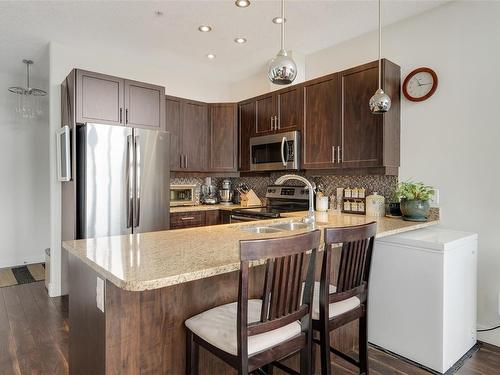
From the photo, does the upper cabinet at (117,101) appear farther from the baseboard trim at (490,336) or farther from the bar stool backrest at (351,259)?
the baseboard trim at (490,336)

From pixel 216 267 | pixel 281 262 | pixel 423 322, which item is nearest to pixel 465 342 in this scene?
pixel 423 322

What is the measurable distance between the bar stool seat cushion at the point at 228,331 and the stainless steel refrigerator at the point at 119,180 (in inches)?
77.6

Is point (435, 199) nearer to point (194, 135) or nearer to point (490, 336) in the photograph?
point (490, 336)

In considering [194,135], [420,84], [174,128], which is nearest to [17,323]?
[174,128]

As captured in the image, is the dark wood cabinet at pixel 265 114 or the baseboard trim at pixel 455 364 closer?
the baseboard trim at pixel 455 364

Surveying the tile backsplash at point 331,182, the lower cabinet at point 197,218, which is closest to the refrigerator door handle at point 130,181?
the lower cabinet at point 197,218

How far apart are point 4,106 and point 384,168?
16.7 feet

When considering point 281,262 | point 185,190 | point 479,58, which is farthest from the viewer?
point 185,190

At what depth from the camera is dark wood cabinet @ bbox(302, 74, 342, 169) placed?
320 centimetres

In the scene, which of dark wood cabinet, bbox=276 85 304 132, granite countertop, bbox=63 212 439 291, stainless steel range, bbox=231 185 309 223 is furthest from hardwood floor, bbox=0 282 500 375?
dark wood cabinet, bbox=276 85 304 132

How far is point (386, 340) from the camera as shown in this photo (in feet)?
7.95

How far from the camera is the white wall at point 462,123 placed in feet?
8.30

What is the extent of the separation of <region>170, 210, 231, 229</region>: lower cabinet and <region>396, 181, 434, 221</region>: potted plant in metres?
2.01

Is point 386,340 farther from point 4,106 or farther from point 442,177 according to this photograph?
point 4,106
